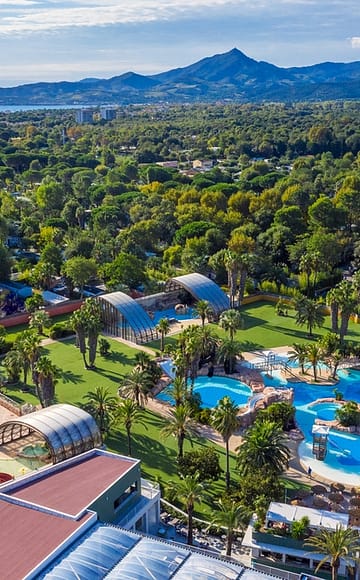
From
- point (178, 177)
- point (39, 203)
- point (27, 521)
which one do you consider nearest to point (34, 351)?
point (27, 521)

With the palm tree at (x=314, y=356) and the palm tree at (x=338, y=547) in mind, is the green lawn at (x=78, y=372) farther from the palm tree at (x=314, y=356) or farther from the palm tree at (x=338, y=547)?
the palm tree at (x=338, y=547)

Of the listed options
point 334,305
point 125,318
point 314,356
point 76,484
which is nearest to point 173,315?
point 125,318

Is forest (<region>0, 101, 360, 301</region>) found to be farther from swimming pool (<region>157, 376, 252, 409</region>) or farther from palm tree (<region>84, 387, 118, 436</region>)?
palm tree (<region>84, 387, 118, 436</region>)

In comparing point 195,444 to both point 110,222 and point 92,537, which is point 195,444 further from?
point 110,222

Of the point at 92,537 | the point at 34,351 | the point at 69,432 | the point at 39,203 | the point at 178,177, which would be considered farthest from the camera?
the point at 178,177

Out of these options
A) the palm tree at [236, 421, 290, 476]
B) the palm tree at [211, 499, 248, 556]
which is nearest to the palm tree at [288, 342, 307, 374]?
the palm tree at [236, 421, 290, 476]

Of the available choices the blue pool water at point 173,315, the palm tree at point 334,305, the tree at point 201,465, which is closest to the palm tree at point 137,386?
the tree at point 201,465

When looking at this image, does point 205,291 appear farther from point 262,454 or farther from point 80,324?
point 262,454
